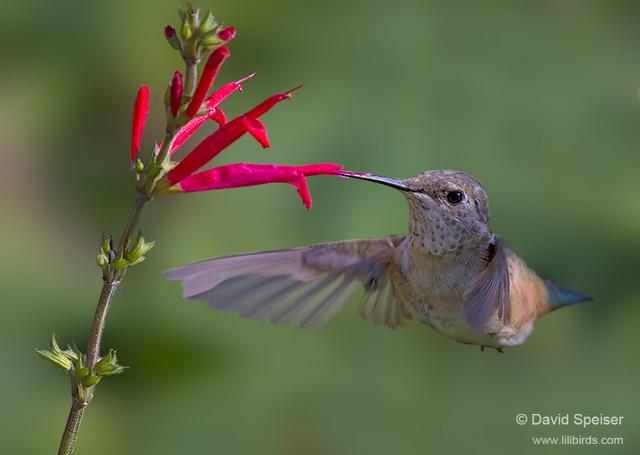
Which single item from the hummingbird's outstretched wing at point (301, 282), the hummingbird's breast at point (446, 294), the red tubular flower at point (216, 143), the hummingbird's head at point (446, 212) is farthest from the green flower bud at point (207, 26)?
the hummingbird's breast at point (446, 294)

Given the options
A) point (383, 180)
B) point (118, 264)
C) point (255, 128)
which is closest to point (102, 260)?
point (118, 264)

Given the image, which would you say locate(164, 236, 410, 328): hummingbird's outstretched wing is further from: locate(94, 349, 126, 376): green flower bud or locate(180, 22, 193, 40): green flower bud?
locate(180, 22, 193, 40): green flower bud

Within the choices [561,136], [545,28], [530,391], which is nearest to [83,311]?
[530,391]

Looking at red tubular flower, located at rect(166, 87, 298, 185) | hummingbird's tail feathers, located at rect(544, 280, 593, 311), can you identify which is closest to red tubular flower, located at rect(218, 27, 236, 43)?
red tubular flower, located at rect(166, 87, 298, 185)

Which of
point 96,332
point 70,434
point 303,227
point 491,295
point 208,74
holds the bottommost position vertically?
point 70,434

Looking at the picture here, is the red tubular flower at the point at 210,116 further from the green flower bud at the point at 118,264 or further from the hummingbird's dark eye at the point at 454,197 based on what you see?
the hummingbird's dark eye at the point at 454,197

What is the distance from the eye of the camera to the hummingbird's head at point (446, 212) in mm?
1473

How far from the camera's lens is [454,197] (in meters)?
1.49

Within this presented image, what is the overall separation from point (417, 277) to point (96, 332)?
2.41ft

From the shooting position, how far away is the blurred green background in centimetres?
204

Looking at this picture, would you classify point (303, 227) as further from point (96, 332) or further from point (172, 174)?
point (96, 332)

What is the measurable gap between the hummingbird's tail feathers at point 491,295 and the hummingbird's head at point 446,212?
59mm

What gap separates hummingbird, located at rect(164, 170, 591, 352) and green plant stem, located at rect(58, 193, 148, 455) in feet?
1.05

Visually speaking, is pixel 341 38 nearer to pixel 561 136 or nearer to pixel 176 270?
pixel 561 136
